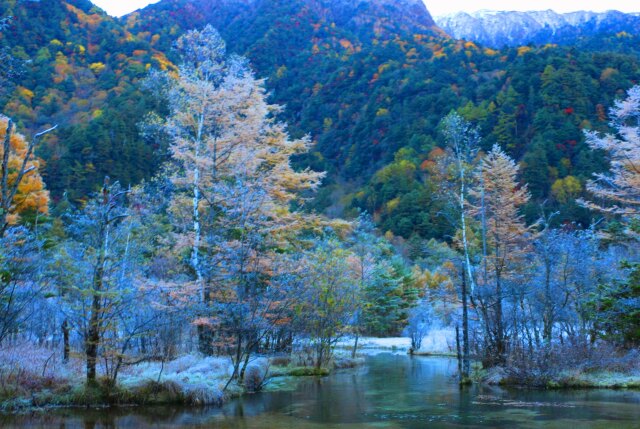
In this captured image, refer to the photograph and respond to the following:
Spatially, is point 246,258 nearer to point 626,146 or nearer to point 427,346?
point 626,146

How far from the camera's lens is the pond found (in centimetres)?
1110

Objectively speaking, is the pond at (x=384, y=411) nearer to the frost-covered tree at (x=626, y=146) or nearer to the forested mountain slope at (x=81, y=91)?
the frost-covered tree at (x=626, y=146)

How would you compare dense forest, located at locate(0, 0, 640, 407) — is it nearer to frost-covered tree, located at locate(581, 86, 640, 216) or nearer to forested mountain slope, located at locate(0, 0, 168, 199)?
frost-covered tree, located at locate(581, 86, 640, 216)

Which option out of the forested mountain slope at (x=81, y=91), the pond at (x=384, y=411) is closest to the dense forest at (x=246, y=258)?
the forested mountain slope at (x=81, y=91)

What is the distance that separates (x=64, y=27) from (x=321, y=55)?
203 ft

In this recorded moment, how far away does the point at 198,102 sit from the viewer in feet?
69.7

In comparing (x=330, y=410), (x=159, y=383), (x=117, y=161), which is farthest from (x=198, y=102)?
(x=117, y=161)

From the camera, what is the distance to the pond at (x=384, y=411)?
437 inches

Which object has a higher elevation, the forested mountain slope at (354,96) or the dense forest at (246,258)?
the forested mountain slope at (354,96)

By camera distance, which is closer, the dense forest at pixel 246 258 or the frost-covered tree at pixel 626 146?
the dense forest at pixel 246 258

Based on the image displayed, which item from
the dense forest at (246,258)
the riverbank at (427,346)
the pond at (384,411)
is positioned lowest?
the pond at (384,411)

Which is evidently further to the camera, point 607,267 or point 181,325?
point 607,267

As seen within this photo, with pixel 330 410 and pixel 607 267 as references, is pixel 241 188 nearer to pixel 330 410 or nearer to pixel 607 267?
pixel 330 410

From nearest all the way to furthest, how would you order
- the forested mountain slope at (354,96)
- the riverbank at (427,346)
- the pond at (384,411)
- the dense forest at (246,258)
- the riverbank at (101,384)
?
1. the pond at (384,411)
2. the riverbank at (101,384)
3. the dense forest at (246,258)
4. the riverbank at (427,346)
5. the forested mountain slope at (354,96)
